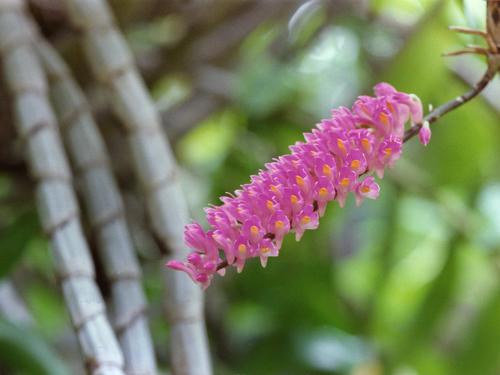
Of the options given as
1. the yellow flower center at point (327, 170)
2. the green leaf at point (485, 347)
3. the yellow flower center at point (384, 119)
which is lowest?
the yellow flower center at point (327, 170)

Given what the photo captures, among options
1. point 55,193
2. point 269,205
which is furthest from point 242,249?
point 55,193

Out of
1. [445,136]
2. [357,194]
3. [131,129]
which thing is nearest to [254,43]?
[445,136]

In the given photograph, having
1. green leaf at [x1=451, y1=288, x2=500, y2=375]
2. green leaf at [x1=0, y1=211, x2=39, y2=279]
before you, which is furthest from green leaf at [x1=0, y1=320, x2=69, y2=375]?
green leaf at [x1=451, y1=288, x2=500, y2=375]

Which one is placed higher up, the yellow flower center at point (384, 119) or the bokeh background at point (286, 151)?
the bokeh background at point (286, 151)

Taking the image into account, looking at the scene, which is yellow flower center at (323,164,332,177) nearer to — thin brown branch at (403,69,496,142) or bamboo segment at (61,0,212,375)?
thin brown branch at (403,69,496,142)

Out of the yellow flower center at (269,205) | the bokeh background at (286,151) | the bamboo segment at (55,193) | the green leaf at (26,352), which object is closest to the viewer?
the yellow flower center at (269,205)

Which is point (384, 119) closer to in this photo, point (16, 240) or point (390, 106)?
point (390, 106)

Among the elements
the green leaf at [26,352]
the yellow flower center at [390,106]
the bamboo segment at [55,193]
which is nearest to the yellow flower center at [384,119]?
the yellow flower center at [390,106]

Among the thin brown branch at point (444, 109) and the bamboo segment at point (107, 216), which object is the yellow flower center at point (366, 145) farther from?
the bamboo segment at point (107, 216)
